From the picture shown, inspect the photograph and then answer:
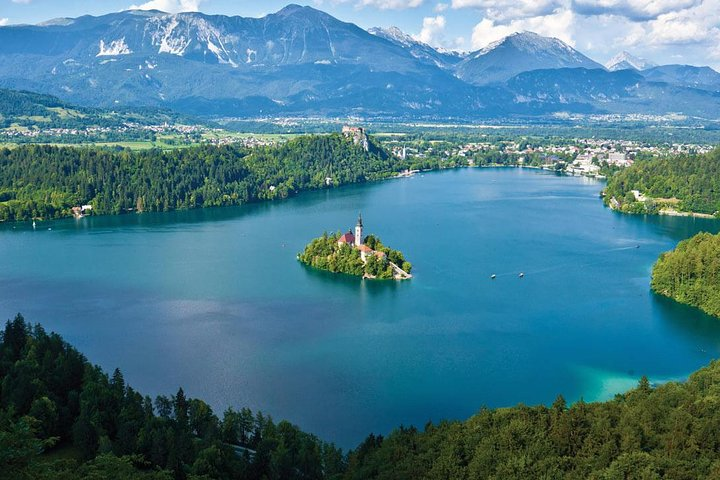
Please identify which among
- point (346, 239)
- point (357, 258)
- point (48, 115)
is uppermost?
point (48, 115)

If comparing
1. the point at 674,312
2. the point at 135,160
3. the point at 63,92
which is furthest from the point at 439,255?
the point at 63,92

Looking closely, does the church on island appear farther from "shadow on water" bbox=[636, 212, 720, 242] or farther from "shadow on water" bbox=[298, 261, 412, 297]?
"shadow on water" bbox=[636, 212, 720, 242]

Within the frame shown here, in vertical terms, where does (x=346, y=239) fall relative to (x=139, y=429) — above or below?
above

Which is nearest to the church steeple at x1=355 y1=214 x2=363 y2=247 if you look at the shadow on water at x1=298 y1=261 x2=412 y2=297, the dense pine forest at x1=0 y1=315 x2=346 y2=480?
the shadow on water at x1=298 y1=261 x2=412 y2=297

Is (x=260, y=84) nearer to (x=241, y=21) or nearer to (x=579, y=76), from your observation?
(x=241, y=21)

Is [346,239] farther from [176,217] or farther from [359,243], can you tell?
[176,217]

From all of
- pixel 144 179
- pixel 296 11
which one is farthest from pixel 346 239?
pixel 296 11

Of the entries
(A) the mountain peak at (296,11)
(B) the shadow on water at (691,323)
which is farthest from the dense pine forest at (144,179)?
(A) the mountain peak at (296,11)
